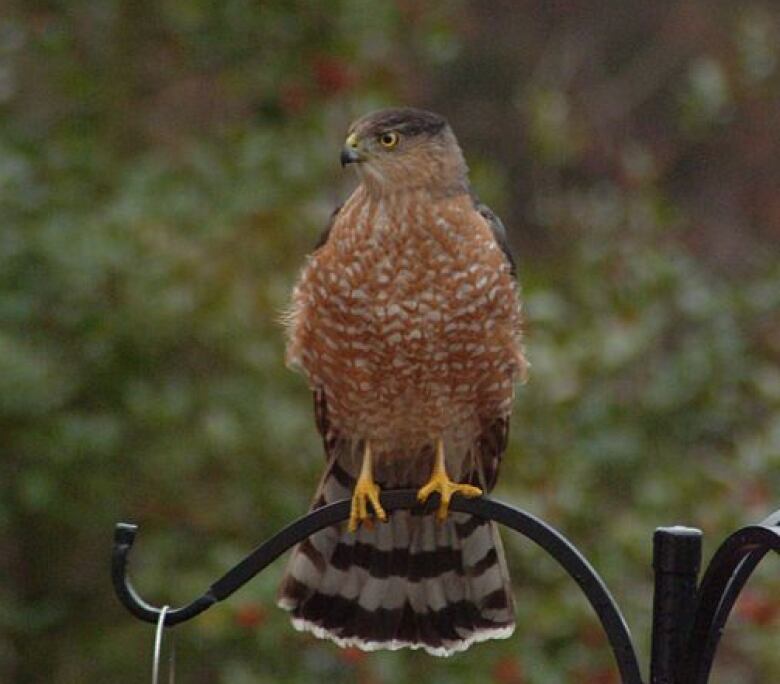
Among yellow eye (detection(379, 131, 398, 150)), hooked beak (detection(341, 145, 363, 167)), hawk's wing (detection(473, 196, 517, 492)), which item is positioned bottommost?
hawk's wing (detection(473, 196, 517, 492))

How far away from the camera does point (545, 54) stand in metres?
9.72

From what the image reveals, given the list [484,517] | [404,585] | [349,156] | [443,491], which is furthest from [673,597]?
[349,156]

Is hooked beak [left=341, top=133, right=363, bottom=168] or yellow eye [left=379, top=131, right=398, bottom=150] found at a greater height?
yellow eye [left=379, top=131, right=398, bottom=150]

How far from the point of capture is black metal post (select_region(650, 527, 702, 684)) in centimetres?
205

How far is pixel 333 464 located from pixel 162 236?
1185mm

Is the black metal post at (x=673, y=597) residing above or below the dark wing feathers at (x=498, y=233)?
below

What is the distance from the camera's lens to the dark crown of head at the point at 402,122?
3307 mm

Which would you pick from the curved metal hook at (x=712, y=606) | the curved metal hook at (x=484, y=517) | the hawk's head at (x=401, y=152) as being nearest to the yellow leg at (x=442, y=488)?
the curved metal hook at (x=484, y=517)

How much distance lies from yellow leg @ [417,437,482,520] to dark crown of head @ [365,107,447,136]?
2.03ft

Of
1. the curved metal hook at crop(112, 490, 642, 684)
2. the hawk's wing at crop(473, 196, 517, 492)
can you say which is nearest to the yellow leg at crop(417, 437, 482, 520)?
the hawk's wing at crop(473, 196, 517, 492)

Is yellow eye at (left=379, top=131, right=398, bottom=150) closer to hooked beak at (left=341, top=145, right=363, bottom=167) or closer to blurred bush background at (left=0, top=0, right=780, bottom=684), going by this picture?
hooked beak at (left=341, top=145, right=363, bottom=167)

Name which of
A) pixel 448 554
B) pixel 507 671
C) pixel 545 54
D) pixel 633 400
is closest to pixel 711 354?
pixel 633 400

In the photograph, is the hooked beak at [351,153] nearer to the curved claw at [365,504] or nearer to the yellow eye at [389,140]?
the yellow eye at [389,140]

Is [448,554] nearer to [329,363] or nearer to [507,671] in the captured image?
[329,363]
